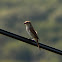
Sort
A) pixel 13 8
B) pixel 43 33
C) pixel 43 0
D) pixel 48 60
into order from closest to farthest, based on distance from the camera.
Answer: pixel 48 60 → pixel 43 33 → pixel 13 8 → pixel 43 0

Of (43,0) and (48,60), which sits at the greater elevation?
(48,60)

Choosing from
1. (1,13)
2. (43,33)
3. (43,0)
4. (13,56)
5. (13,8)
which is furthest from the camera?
(43,0)

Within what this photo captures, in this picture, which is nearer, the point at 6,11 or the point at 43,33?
the point at 43,33

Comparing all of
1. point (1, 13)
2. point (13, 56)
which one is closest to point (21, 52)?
point (13, 56)

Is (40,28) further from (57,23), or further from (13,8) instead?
(13,8)

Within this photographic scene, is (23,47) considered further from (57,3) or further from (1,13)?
(57,3)

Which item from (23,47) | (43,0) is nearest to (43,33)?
(23,47)
